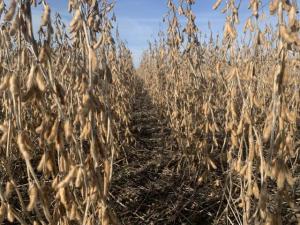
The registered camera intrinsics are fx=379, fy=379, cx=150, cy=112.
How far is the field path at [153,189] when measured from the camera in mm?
2436

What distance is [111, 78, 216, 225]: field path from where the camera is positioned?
244 cm

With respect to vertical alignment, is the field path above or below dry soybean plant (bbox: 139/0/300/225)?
below

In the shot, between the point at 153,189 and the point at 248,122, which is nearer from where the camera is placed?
the point at 248,122

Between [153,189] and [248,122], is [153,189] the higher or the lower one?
the lower one

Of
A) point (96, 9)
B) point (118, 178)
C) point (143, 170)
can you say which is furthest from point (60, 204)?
point (143, 170)

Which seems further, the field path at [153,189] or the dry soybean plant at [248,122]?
the field path at [153,189]

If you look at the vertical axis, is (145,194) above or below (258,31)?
below

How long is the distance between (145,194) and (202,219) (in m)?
0.56

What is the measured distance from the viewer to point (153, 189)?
9.54ft

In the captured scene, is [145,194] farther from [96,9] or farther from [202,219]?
[96,9]

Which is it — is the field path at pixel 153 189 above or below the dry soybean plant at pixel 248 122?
below

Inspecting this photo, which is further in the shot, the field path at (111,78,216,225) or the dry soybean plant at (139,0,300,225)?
the field path at (111,78,216,225)

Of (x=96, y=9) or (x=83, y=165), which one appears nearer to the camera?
(x=83, y=165)

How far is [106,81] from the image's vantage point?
53.3 inches
